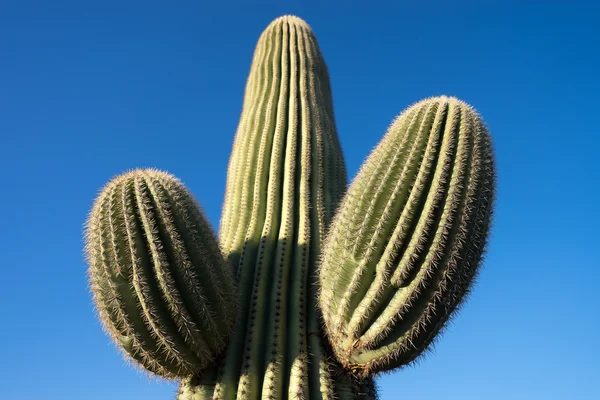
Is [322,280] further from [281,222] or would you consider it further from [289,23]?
[289,23]

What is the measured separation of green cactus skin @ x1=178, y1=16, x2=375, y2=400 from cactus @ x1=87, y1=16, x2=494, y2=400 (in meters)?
0.01

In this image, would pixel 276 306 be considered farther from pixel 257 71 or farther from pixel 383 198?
pixel 257 71

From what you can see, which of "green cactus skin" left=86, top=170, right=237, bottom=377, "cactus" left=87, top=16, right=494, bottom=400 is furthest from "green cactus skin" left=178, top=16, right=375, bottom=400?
"green cactus skin" left=86, top=170, right=237, bottom=377

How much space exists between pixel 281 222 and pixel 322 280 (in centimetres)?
106

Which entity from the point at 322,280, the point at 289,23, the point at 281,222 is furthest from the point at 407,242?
the point at 289,23

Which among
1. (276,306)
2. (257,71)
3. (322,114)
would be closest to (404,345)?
(276,306)

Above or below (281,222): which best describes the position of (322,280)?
below

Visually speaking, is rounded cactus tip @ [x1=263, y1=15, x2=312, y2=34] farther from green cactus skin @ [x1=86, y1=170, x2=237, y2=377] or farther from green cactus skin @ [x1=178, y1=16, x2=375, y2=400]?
green cactus skin @ [x1=86, y1=170, x2=237, y2=377]

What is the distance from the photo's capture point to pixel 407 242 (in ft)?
11.8

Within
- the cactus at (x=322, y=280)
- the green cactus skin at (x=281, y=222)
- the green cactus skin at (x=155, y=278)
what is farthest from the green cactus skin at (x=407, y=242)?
the green cactus skin at (x=155, y=278)

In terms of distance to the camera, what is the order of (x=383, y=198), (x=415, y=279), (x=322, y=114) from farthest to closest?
(x=322, y=114), (x=383, y=198), (x=415, y=279)

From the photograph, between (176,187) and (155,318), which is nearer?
(155,318)

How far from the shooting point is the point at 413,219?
361 cm

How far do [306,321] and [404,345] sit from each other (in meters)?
0.82
